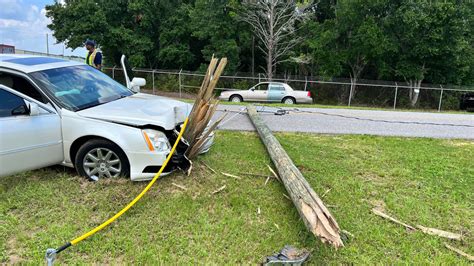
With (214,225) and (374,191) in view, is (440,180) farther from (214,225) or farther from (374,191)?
(214,225)

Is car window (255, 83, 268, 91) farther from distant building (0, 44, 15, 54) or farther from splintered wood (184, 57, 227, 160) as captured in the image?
splintered wood (184, 57, 227, 160)

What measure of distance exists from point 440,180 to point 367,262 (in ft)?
8.11

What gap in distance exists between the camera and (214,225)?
3.56 m

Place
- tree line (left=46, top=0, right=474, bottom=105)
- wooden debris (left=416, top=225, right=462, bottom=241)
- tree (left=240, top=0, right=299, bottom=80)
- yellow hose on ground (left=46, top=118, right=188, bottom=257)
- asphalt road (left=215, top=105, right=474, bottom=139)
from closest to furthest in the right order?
yellow hose on ground (left=46, top=118, right=188, bottom=257) < wooden debris (left=416, top=225, right=462, bottom=241) < asphalt road (left=215, top=105, right=474, bottom=139) < tree line (left=46, top=0, right=474, bottom=105) < tree (left=240, top=0, right=299, bottom=80)

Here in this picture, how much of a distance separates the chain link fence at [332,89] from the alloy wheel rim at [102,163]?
19259 mm

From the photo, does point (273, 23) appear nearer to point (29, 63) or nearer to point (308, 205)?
→ point (29, 63)

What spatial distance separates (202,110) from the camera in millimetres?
4625

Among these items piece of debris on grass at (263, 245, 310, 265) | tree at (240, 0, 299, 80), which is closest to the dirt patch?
piece of debris on grass at (263, 245, 310, 265)

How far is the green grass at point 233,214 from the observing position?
316 centimetres

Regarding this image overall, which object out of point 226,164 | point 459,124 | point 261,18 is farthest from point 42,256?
point 261,18

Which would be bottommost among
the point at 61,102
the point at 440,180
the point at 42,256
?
the point at 42,256

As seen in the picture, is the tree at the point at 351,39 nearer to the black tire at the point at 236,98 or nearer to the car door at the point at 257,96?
the car door at the point at 257,96

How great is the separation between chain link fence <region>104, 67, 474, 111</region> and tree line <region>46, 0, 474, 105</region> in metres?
0.80

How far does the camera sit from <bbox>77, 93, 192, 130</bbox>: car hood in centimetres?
421
